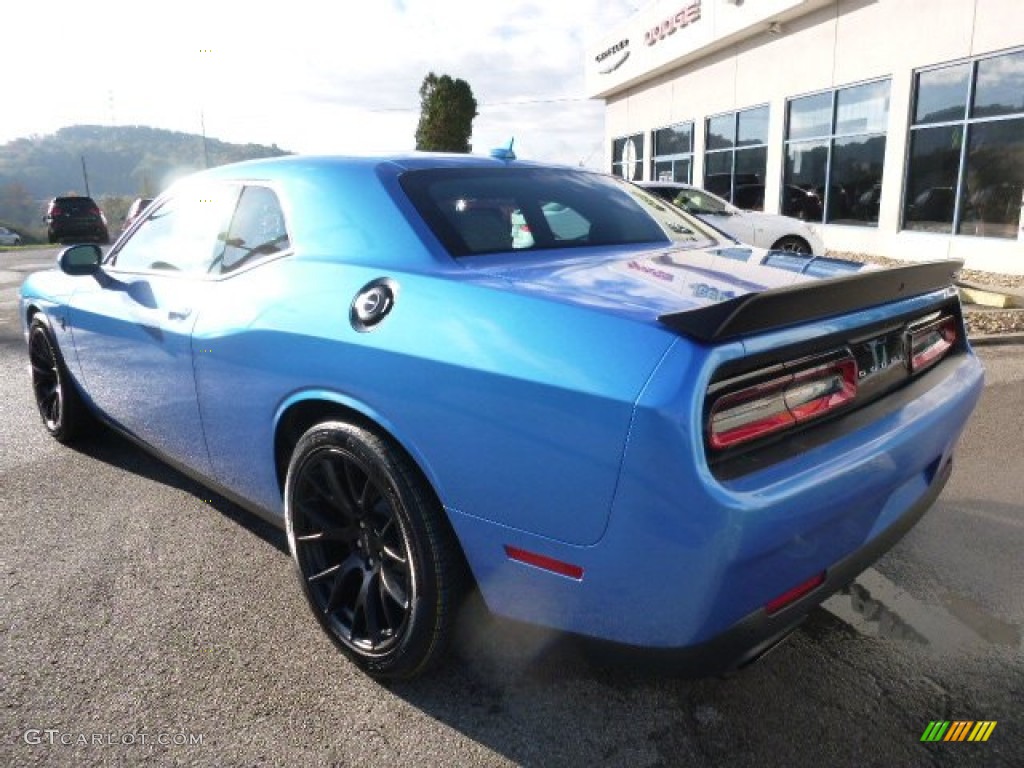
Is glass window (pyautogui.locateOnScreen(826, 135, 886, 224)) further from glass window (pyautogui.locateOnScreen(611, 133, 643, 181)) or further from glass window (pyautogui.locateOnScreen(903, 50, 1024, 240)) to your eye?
glass window (pyautogui.locateOnScreen(611, 133, 643, 181))

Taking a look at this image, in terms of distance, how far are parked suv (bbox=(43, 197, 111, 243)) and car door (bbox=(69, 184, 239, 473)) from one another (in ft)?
77.1

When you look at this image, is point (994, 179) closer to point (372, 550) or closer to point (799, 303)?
point (799, 303)

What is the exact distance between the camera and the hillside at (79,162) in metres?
91.4

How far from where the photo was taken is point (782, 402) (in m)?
1.77

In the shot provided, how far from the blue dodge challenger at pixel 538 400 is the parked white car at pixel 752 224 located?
7293mm

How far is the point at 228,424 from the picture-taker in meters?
2.62

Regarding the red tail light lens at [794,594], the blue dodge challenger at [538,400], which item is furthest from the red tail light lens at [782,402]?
the red tail light lens at [794,594]

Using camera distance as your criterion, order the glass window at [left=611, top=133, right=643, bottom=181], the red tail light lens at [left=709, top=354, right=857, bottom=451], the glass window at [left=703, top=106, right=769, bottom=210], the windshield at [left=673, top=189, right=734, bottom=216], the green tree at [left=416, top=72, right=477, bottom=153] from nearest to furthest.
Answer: the red tail light lens at [left=709, top=354, right=857, bottom=451] → the windshield at [left=673, top=189, right=734, bottom=216] → the glass window at [left=703, top=106, right=769, bottom=210] → the glass window at [left=611, top=133, right=643, bottom=181] → the green tree at [left=416, top=72, right=477, bottom=153]

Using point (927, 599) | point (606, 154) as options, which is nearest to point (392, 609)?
point (927, 599)

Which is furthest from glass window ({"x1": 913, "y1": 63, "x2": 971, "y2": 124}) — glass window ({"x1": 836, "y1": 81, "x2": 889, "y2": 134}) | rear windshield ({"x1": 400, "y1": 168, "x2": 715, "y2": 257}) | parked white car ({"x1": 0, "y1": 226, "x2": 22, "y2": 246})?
parked white car ({"x1": 0, "y1": 226, "x2": 22, "y2": 246})

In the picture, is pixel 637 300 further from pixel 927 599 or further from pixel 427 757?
pixel 927 599

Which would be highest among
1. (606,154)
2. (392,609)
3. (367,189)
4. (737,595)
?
(606,154)

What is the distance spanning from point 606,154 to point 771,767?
85.7 ft

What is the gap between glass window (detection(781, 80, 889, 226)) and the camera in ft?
42.8
